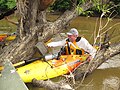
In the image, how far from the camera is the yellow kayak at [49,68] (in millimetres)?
6473

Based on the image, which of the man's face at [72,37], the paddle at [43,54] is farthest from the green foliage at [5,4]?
the paddle at [43,54]

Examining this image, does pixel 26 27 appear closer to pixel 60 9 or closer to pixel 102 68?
pixel 102 68

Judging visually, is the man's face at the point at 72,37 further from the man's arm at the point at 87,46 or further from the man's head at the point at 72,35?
the man's arm at the point at 87,46

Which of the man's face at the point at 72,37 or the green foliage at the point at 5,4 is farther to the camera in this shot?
Result: the green foliage at the point at 5,4

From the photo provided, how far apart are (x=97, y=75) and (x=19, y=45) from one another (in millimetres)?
2442

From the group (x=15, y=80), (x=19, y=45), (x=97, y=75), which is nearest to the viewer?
(x=15, y=80)

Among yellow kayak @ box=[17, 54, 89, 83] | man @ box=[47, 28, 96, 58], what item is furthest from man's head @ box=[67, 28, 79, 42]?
yellow kayak @ box=[17, 54, 89, 83]

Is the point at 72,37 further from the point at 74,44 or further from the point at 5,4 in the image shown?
the point at 5,4

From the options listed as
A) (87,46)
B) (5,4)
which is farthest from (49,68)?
(5,4)

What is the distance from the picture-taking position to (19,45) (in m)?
6.42

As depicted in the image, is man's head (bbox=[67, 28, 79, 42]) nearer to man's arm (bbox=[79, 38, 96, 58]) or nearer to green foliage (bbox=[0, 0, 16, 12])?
man's arm (bbox=[79, 38, 96, 58])

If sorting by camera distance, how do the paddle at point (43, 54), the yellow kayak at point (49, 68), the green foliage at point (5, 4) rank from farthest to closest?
1. the green foliage at point (5, 4)
2. the paddle at point (43, 54)
3. the yellow kayak at point (49, 68)

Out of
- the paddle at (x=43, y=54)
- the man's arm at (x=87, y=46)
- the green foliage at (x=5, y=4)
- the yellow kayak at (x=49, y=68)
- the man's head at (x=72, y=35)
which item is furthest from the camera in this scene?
the green foliage at (x=5, y=4)

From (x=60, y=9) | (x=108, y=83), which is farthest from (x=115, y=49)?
(x=60, y=9)
